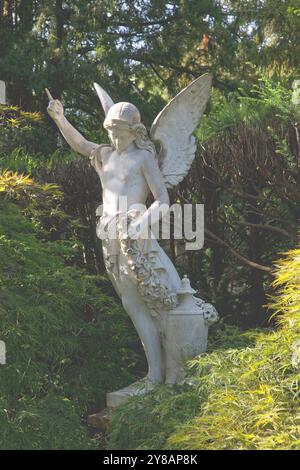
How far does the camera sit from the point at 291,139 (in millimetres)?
6207

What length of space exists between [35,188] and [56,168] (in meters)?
2.10

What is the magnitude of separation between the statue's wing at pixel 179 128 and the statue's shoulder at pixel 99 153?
0.38m

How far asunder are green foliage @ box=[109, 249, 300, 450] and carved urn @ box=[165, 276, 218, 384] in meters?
0.19

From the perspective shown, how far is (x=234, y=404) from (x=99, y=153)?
207 centimetres

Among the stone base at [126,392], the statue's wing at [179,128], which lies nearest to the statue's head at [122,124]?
the statue's wing at [179,128]

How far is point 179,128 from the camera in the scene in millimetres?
5668

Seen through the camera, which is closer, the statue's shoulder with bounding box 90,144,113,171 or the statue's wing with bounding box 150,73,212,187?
the statue's shoulder with bounding box 90,144,113,171

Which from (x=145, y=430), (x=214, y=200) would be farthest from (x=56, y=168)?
(x=145, y=430)

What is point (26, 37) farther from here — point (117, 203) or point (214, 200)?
point (117, 203)

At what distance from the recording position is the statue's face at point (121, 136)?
5254 mm

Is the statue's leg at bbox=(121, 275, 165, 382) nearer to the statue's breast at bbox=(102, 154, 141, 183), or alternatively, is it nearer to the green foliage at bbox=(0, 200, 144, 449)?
the green foliage at bbox=(0, 200, 144, 449)

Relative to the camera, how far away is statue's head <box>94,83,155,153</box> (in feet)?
17.1

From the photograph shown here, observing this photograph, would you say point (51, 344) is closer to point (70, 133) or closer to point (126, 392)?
point (126, 392)

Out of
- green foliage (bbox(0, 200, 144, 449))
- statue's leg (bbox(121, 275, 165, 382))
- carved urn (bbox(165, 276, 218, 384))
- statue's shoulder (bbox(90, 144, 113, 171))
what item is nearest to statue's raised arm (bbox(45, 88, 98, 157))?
statue's shoulder (bbox(90, 144, 113, 171))
